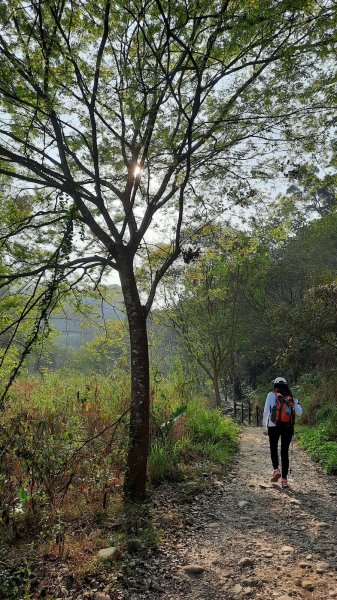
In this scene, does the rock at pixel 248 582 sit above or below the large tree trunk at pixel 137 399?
below

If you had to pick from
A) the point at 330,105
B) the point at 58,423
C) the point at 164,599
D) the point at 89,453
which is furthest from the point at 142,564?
the point at 330,105

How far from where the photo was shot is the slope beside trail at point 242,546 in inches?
127

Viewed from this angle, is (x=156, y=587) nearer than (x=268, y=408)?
Yes

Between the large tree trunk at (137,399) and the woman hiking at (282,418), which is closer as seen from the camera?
the large tree trunk at (137,399)

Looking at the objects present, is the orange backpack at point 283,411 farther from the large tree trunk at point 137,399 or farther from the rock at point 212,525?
the large tree trunk at point 137,399

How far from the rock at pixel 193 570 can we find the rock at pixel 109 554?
2.15ft

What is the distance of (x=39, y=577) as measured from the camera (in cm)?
332

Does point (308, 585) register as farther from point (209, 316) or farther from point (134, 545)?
point (209, 316)

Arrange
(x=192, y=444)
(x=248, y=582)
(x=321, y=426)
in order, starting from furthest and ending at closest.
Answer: (x=321, y=426) → (x=192, y=444) → (x=248, y=582)

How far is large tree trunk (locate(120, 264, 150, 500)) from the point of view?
4887 mm

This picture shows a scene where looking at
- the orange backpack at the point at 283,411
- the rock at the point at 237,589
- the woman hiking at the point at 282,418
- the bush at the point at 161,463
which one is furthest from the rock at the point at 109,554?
the orange backpack at the point at 283,411

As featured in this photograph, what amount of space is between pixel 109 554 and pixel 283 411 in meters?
3.35

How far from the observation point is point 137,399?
4934 mm

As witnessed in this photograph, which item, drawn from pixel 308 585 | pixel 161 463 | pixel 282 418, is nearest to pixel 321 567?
pixel 308 585
